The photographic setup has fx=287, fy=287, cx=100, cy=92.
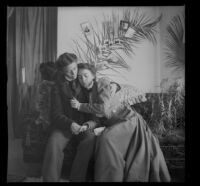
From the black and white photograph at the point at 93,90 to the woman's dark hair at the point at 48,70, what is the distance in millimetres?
12

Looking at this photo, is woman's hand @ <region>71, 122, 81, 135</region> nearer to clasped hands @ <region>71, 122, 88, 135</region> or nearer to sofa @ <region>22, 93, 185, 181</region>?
clasped hands @ <region>71, 122, 88, 135</region>

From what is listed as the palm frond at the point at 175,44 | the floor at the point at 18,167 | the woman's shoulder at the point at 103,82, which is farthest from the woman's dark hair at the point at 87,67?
the floor at the point at 18,167

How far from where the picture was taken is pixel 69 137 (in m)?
3.34

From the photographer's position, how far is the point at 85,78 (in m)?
3.42

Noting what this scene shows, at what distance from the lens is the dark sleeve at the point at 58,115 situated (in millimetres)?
3355

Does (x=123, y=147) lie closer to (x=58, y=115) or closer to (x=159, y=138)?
(x=159, y=138)

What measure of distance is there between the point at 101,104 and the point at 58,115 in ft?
1.71

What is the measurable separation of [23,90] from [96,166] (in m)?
1.24

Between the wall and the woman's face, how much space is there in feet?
0.94

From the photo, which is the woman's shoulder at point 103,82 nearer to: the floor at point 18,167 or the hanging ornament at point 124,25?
the hanging ornament at point 124,25

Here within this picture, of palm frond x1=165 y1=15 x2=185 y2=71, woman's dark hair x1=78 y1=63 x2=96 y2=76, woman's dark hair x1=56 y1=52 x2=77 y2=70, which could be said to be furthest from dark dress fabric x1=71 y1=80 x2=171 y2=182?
palm frond x1=165 y1=15 x2=185 y2=71

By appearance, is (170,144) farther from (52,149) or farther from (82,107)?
(52,149)

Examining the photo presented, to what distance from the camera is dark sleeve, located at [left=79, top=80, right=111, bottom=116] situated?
3381 mm

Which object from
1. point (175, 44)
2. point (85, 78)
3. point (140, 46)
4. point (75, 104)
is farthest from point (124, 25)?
point (75, 104)
